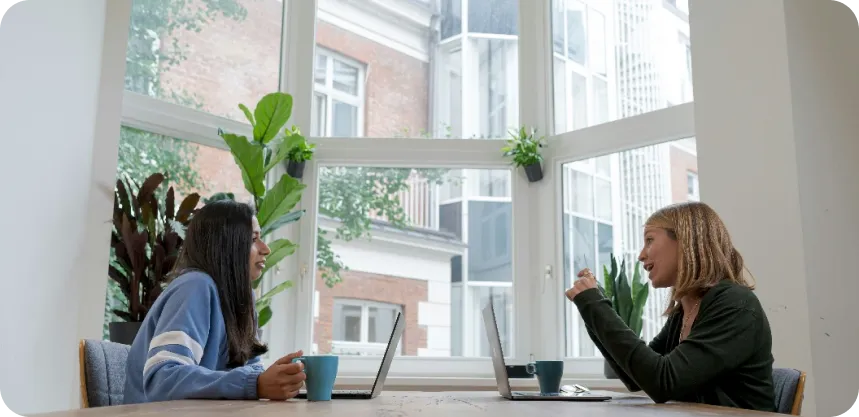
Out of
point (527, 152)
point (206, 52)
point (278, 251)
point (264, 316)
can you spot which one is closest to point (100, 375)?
point (264, 316)

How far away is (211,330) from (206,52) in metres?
2.51

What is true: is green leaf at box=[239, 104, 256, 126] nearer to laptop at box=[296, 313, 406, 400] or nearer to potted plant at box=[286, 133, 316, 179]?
potted plant at box=[286, 133, 316, 179]

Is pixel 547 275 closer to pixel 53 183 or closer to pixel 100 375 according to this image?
pixel 53 183

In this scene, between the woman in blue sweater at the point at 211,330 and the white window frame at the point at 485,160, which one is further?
the white window frame at the point at 485,160

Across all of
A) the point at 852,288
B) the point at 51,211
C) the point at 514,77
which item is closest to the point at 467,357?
the point at 514,77

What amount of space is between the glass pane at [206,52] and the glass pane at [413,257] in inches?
24.2

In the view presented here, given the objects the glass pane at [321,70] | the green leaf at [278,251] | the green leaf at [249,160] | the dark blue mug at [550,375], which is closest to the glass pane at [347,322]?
the green leaf at [278,251]

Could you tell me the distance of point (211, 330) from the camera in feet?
5.93

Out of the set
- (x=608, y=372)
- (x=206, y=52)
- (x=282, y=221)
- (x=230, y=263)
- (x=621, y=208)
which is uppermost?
(x=206, y=52)

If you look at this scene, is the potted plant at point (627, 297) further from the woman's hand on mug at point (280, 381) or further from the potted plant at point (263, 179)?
the woman's hand on mug at point (280, 381)

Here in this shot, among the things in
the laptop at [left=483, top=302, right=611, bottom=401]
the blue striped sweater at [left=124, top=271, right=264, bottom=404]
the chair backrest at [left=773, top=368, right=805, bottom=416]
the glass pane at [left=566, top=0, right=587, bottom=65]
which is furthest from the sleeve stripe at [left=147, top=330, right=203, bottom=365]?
the glass pane at [left=566, top=0, right=587, bottom=65]

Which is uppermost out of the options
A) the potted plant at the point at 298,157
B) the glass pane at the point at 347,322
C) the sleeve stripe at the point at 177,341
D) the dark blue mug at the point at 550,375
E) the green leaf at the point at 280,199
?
the potted plant at the point at 298,157

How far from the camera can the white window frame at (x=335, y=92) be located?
13.9 ft

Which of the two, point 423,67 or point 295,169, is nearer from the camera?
point 295,169
